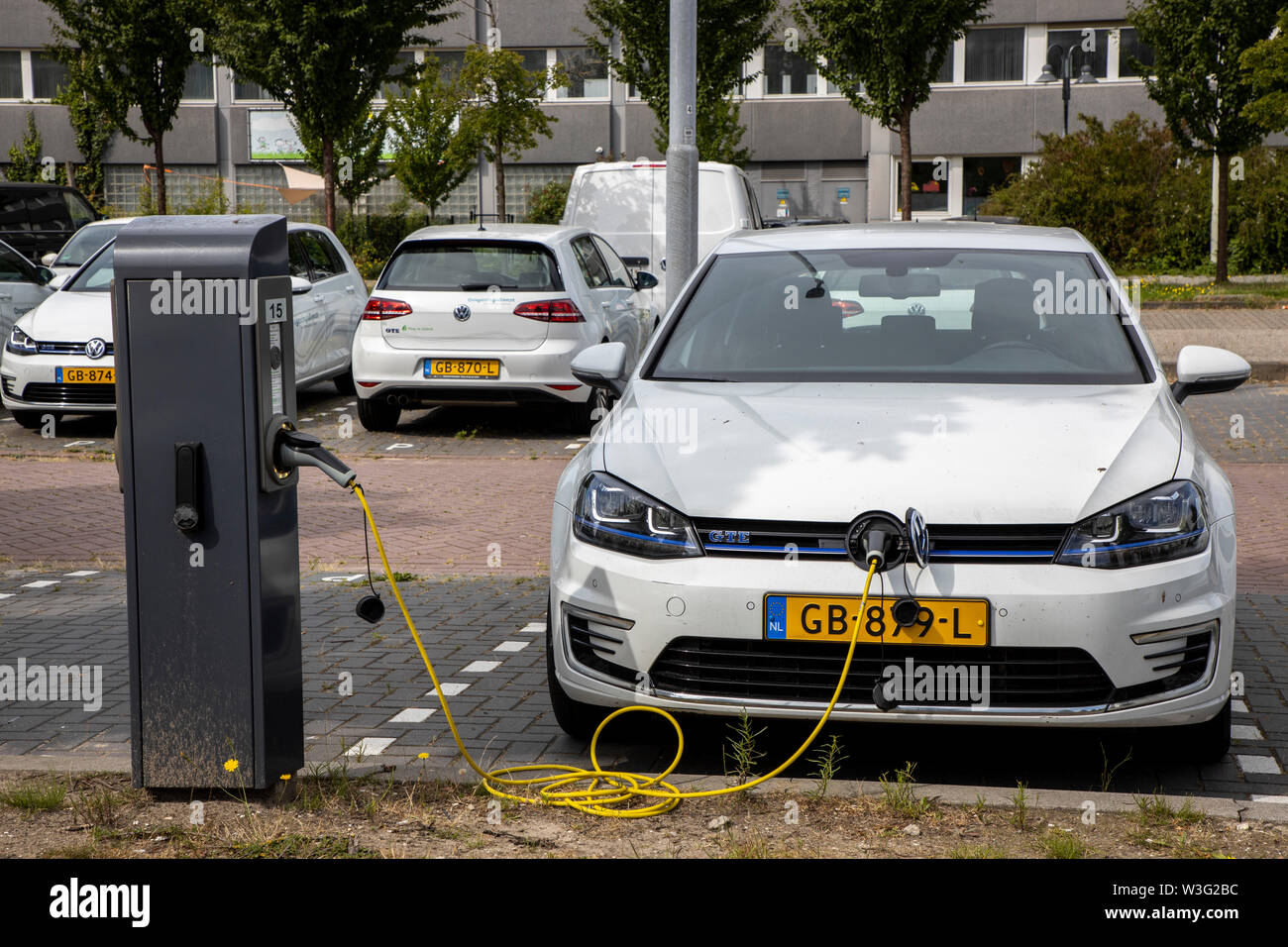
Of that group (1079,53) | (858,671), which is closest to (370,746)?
(858,671)

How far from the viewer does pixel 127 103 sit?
85.2 ft

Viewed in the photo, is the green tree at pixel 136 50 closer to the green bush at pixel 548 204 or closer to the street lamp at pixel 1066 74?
the green bush at pixel 548 204

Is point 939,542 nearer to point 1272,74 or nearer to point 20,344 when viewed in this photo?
point 20,344

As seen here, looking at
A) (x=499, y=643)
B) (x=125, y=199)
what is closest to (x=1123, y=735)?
(x=499, y=643)

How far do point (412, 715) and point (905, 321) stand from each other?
7.10 feet

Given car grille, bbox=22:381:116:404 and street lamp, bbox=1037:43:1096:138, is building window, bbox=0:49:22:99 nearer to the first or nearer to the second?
street lamp, bbox=1037:43:1096:138

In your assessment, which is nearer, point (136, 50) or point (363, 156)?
point (136, 50)

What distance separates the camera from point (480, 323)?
39.1 feet

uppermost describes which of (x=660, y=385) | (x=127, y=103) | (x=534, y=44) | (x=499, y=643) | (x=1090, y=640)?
(x=534, y=44)

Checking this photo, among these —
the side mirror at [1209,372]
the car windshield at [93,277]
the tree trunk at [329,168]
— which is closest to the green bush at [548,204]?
the tree trunk at [329,168]

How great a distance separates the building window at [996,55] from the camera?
41.7m

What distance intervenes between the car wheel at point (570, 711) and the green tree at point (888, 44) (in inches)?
795

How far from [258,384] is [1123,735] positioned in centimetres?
269
